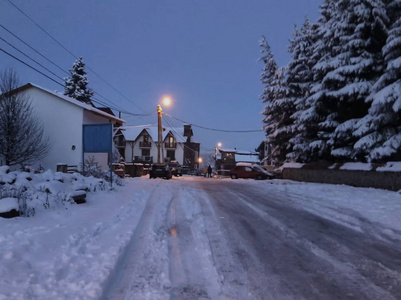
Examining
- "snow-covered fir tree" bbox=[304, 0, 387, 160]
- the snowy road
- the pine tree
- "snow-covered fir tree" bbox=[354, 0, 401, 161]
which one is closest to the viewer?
the snowy road

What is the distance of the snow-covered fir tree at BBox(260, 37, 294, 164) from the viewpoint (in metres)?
28.0

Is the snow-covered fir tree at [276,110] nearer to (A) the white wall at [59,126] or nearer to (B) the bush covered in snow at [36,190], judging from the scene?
(A) the white wall at [59,126]

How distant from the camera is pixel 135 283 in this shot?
12.6 ft

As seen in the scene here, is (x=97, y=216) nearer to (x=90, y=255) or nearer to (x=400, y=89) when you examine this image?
(x=90, y=255)

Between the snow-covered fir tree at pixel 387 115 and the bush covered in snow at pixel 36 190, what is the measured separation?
505 inches

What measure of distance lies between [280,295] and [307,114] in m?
18.4

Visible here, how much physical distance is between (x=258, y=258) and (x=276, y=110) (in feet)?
84.8

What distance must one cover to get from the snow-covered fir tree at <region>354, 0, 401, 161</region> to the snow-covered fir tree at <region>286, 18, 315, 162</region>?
27.7ft

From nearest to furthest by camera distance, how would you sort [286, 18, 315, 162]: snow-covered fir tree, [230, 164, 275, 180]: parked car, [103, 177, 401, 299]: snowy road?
[103, 177, 401, 299]: snowy road
[286, 18, 315, 162]: snow-covered fir tree
[230, 164, 275, 180]: parked car

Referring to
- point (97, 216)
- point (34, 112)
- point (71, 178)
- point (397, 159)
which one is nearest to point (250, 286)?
point (97, 216)

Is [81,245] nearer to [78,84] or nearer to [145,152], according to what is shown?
[78,84]

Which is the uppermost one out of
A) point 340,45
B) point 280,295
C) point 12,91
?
point 340,45

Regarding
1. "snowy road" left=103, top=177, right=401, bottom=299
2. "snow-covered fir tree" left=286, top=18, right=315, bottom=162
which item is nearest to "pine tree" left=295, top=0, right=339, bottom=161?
"snow-covered fir tree" left=286, top=18, right=315, bottom=162

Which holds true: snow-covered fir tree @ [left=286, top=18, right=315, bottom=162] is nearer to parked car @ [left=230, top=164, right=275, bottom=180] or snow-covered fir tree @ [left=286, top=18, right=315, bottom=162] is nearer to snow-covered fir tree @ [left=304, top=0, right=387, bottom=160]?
snow-covered fir tree @ [left=304, top=0, right=387, bottom=160]
